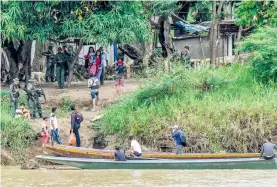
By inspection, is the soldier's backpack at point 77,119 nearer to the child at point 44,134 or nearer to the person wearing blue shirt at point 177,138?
the child at point 44,134

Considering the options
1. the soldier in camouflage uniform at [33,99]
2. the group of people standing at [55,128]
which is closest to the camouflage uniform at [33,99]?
the soldier in camouflage uniform at [33,99]

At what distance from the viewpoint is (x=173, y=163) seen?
20.7 meters

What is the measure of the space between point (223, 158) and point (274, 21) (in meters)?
7.25

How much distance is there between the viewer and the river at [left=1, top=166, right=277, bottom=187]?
19.0 meters

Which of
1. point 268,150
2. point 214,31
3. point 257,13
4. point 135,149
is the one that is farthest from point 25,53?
point 268,150

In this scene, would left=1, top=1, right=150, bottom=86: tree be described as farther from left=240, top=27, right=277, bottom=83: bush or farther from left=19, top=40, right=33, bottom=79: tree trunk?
left=240, top=27, right=277, bottom=83: bush

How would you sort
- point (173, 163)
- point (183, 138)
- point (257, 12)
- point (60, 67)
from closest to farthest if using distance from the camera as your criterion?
point (173, 163), point (183, 138), point (257, 12), point (60, 67)

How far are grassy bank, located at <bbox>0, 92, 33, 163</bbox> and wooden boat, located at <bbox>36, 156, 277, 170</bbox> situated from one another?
1377mm

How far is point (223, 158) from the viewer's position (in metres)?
20.7

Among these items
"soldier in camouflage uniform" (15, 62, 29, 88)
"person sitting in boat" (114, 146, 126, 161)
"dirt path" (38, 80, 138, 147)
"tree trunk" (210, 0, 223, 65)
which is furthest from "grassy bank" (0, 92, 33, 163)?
"tree trunk" (210, 0, 223, 65)

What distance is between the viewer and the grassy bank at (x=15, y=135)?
73.8 ft

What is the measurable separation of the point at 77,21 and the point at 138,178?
7.78 m

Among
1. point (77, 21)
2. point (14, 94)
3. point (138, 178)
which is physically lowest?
point (138, 178)

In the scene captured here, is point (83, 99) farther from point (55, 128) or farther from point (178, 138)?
point (178, 138)
